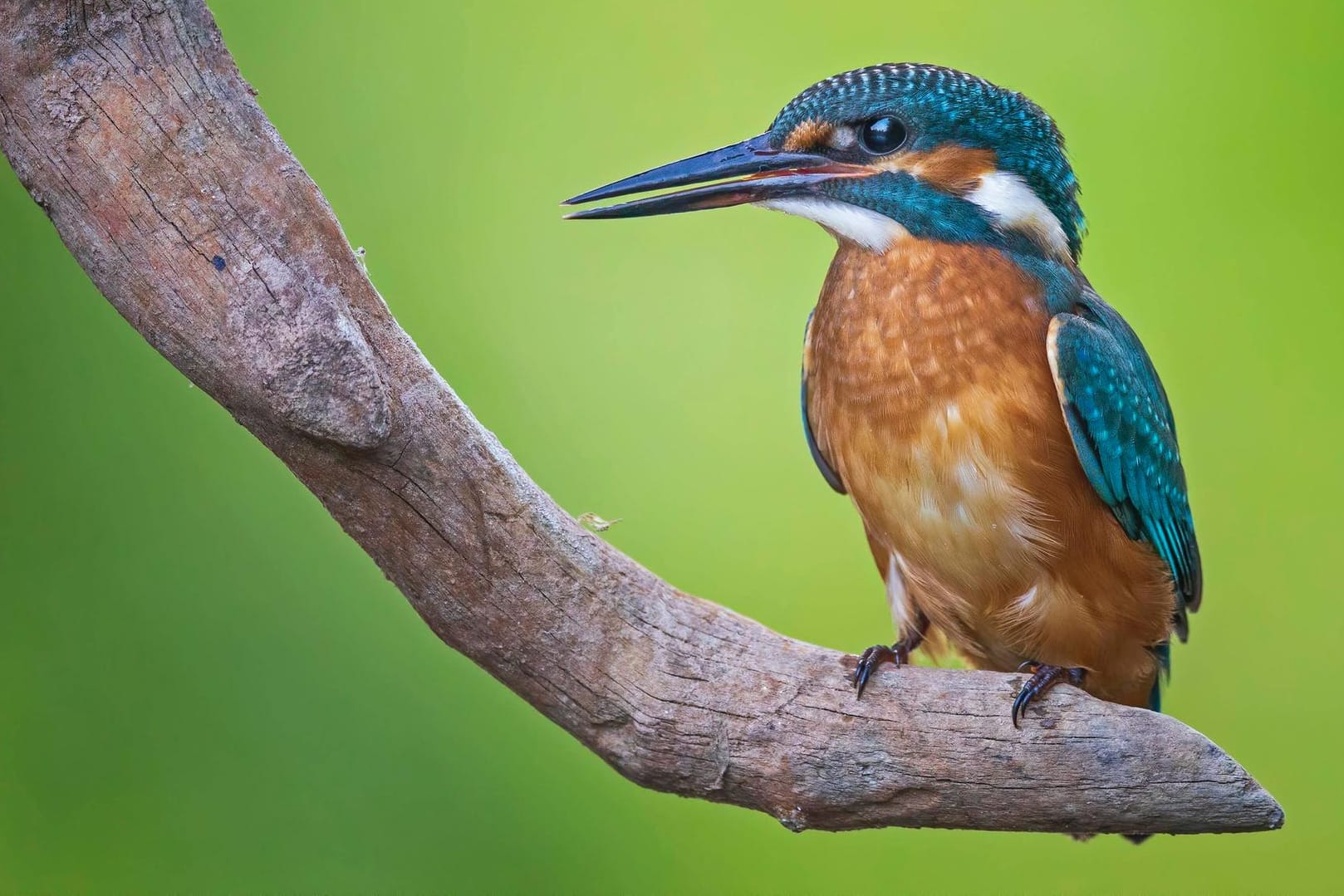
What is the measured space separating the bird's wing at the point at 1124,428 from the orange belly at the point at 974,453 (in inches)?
1.0

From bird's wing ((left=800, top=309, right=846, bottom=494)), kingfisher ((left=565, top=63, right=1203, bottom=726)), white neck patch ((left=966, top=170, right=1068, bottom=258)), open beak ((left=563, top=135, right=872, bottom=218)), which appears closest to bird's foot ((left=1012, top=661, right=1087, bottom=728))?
kingfisher ((left=565, top=63, right=1203, bottom=726))

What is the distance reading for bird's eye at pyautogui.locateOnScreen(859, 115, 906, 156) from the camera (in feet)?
5.52

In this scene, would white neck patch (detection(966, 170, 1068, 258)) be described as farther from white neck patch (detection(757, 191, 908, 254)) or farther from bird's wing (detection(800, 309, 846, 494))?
bird's wing (detection(800, 309, 846, 494))

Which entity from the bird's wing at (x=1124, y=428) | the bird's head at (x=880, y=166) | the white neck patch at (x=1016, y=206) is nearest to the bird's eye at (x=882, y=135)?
the bird's head at (x=880, y=166)

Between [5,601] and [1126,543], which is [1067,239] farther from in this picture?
[5,601]

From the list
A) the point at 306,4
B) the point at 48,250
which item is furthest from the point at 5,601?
the point at 306,4

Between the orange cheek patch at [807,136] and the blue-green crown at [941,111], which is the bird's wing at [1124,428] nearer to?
the blue-green crown at [941,111]

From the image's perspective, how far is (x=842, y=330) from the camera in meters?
1.77

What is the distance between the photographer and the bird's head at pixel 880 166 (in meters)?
1.68

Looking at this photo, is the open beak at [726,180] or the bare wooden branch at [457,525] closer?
the bare wooden branch at [457,525]

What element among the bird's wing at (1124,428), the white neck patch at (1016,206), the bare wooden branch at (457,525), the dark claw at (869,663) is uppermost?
the white neck patch at (1016,206)

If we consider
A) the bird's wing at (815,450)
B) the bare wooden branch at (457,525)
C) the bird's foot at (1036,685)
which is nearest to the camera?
the bare wooden branch at (457,525)

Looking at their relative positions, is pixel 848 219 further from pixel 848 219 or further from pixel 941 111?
pixel 941 111

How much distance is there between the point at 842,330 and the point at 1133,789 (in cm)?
68
